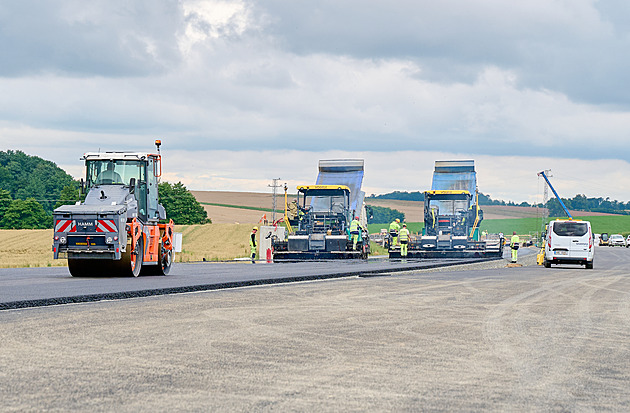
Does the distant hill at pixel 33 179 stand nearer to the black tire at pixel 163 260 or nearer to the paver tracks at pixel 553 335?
the black tire at pixel 163 260

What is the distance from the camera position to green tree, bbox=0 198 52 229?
99.6 m

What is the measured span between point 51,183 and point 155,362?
117 meters

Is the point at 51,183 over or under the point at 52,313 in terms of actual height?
over

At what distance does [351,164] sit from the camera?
125 feet

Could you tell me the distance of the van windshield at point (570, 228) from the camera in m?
29.6

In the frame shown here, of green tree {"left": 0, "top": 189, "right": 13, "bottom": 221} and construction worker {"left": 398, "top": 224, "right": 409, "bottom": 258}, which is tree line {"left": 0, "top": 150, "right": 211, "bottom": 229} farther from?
construction worker {"left": 398, "top": 224, "right": 409, "bottom": 258}

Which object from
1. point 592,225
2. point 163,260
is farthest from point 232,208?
point 163,260

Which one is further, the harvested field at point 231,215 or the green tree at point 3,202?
the green tree at point 3,202

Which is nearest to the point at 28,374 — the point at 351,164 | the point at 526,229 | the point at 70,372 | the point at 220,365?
the point at 70,372

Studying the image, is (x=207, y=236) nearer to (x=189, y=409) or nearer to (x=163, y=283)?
(x=163, y=283)

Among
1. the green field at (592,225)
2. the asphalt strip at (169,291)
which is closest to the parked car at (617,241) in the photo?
the green field at (592,225)

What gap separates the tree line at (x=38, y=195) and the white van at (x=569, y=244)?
7286 cm

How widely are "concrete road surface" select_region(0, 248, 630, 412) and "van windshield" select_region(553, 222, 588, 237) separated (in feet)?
52.8

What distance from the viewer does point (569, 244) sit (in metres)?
29.3
